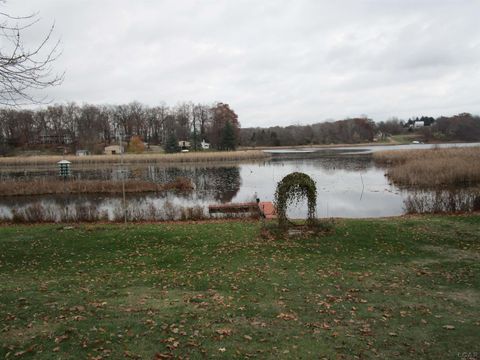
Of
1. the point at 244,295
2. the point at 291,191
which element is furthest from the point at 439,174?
the point at 244,295

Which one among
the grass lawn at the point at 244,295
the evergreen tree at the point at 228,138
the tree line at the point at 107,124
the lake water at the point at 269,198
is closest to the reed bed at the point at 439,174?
the lake water at the point at 269,198

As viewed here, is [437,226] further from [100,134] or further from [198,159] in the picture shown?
[100,134]

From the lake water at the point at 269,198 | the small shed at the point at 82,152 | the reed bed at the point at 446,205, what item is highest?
the small shed at the point at 82,152

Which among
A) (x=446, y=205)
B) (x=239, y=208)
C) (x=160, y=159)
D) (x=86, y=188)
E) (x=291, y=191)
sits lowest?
(x=239, y=208)

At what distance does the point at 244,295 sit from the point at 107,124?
11236 centimetres

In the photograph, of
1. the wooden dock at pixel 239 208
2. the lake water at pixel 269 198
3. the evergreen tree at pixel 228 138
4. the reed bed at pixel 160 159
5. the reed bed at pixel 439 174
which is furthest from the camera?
the evergreen tree at pixel 228 138

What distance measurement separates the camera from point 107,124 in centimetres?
11175

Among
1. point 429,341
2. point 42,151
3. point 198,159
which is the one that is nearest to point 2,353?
point 429,341

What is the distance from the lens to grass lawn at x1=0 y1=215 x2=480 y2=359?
571 centimetres

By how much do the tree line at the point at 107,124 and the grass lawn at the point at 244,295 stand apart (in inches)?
3336

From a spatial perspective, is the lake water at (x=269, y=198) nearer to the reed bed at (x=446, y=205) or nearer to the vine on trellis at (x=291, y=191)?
the reed bed at (x=446, y=205)

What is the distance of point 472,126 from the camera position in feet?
399

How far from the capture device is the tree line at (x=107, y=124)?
334 feet

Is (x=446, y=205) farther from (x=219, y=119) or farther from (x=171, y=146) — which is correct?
(x=219, y=119)
